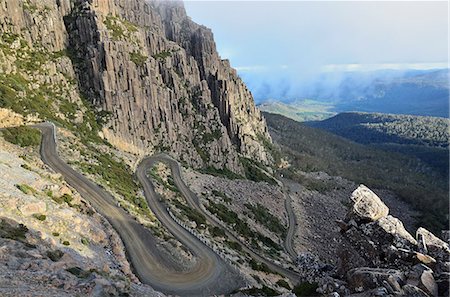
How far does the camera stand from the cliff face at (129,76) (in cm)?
11319

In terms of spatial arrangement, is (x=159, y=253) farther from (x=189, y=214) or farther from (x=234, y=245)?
(x=189, y=214)

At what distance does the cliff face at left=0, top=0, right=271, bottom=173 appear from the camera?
371 ft

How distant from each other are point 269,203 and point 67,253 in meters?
105

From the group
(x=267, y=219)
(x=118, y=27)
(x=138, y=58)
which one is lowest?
(x=267, y=219)

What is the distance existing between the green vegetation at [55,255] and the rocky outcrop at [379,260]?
927 inches

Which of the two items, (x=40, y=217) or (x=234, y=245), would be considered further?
(x=234, y=245)

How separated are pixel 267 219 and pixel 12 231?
92.6m

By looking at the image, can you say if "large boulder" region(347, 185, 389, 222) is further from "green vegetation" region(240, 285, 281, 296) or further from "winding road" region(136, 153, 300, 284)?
"winding road" region(136, 153, 300, 284)

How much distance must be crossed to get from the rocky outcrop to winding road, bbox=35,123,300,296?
1812 cm

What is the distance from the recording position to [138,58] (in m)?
133

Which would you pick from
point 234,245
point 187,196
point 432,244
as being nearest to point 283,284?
point 234,245

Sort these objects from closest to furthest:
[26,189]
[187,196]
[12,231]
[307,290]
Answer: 1. [307,290]
2. [12,231]
3. [26,189]
4. [187,196]

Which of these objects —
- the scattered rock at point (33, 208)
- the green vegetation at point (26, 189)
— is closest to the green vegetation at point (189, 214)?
the green vegetation at point (26, 189)

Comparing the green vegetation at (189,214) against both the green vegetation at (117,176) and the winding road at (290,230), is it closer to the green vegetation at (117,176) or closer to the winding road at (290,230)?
the green vegetation at (117,176)
